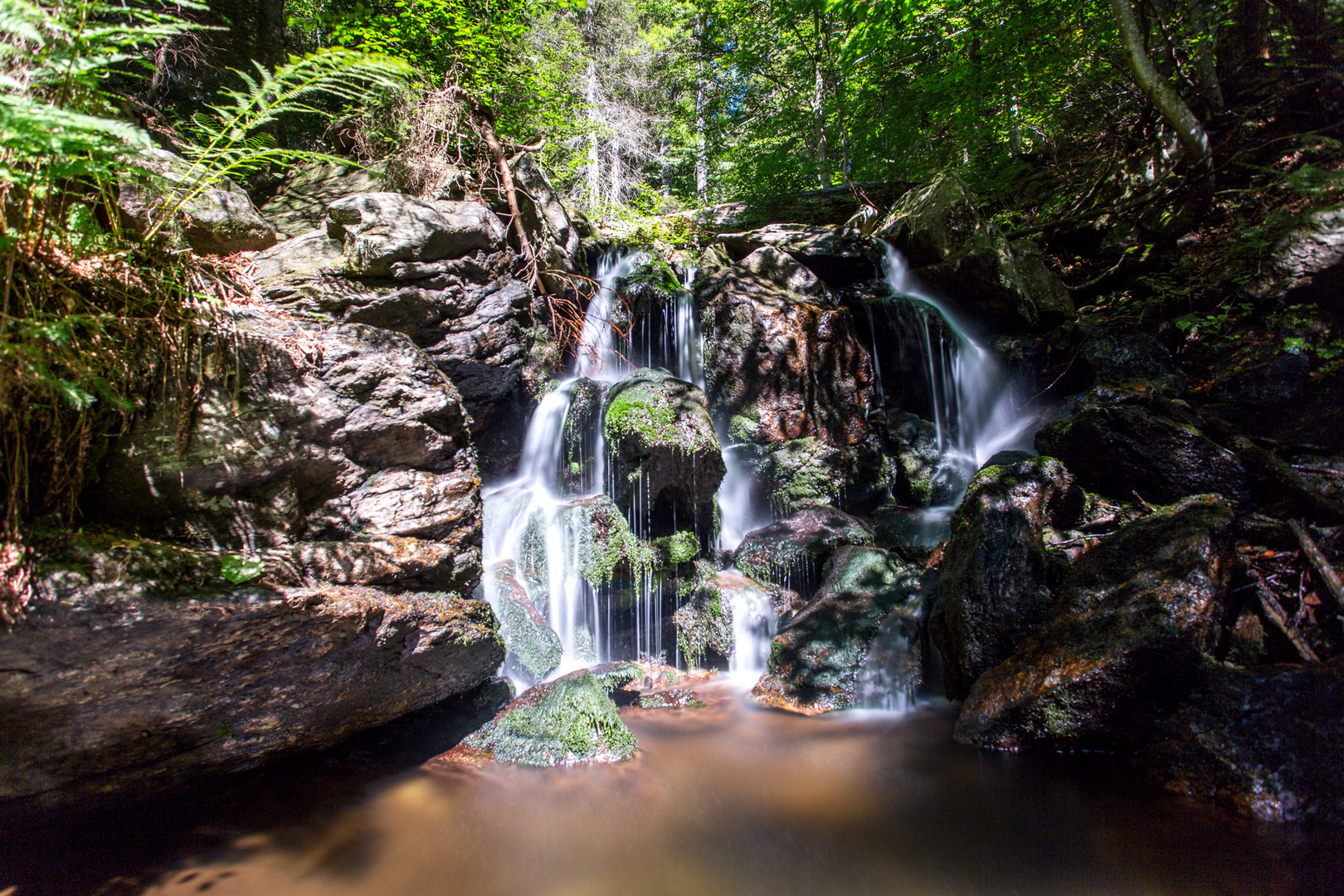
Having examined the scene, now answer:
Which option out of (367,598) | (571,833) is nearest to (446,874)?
(571,833)

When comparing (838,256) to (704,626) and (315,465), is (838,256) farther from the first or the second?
(315,465)

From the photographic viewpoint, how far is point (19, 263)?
7.59 ft

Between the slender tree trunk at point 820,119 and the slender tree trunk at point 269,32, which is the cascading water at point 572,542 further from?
the slender tree trunk at point 820,119

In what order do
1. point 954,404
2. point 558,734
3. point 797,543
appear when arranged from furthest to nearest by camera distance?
point 954,404 < point 797,543 < point 558,734

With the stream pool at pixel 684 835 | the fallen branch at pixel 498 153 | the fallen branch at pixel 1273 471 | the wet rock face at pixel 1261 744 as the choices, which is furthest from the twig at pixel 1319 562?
the fallen branch at pixel 498 153

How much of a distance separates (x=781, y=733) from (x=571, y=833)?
2056mm

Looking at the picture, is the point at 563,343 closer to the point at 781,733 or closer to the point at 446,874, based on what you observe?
the point at 781,733

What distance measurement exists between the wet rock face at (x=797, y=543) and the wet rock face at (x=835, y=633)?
1.31 feet

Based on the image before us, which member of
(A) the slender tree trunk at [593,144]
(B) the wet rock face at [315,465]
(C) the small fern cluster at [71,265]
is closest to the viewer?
(C) the small fern cluster at [71,265]

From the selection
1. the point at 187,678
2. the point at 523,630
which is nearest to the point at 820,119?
the point at 523,630

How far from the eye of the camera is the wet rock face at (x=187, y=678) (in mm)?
2545

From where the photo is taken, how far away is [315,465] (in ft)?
13.1

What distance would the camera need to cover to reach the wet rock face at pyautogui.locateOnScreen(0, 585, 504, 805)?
254 centimetres

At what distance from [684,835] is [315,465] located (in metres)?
3.43
